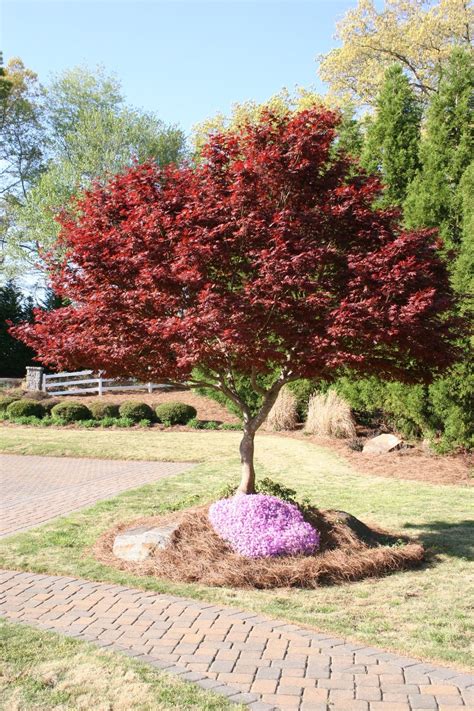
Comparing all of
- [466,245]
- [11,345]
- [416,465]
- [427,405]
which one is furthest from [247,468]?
[11,345]

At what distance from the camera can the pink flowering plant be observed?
624 centimetres

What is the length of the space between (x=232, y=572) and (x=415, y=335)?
285 centimetres

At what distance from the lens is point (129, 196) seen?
6.68 metres

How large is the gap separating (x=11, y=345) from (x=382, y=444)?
68.9 ft

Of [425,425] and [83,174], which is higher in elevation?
[83,174]

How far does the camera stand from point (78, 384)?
2498cm

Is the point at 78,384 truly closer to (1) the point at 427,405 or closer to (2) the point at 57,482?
(2) the point at 57,482

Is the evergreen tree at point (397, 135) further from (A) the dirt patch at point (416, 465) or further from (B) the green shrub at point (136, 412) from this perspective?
(B) the green shrub at point (136, 412)

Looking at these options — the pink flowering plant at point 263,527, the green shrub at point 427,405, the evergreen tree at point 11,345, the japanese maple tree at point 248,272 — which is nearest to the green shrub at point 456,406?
the green shrub at point 427,405

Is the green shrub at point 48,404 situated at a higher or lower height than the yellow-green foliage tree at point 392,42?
lower

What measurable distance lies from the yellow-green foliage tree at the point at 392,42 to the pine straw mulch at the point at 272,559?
23.0 m

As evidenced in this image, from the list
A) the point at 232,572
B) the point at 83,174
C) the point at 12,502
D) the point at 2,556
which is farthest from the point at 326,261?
the point at 83,174

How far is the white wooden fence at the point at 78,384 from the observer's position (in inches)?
937

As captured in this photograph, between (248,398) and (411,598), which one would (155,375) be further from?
A: (248,398)
